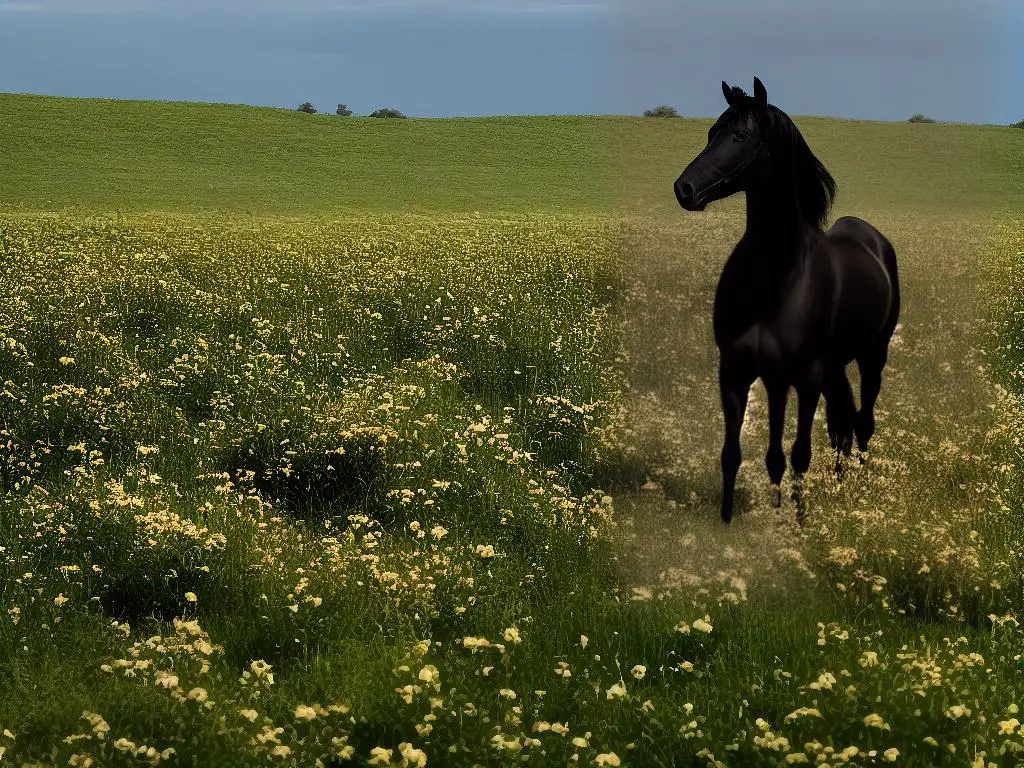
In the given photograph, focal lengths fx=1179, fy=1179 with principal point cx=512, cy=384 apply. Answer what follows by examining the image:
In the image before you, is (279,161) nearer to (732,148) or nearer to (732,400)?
(732,400)

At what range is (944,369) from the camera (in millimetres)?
11633

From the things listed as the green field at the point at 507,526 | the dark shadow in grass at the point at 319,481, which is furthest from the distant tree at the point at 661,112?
the dark shadow in grass at the point at 319,481

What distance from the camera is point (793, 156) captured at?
6.76 meters

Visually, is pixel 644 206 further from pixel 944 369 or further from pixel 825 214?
pixel 944 369

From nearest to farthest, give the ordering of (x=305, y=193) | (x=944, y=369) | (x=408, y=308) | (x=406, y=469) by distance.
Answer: (x=406, y=469) < (x=944, y=369) < (x=408, y=308) < (x=305, y=193)

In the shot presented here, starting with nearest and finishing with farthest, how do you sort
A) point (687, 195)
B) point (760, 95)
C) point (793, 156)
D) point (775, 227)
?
point (687, 195) → point (760, 95) → point (793, 156) → point (775, 227)

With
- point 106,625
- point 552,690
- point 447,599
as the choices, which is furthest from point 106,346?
point 552,690

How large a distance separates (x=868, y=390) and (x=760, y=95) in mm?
3281

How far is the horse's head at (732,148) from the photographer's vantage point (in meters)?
6.34

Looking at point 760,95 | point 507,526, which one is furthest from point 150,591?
point 760,95

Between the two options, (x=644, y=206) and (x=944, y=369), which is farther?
(x=944, y=369)

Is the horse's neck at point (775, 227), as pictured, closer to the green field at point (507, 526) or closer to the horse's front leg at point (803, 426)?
the horse's front leg at point (803, 426)

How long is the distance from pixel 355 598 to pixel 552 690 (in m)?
1.63

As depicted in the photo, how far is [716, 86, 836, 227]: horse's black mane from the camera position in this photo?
21.4ft
